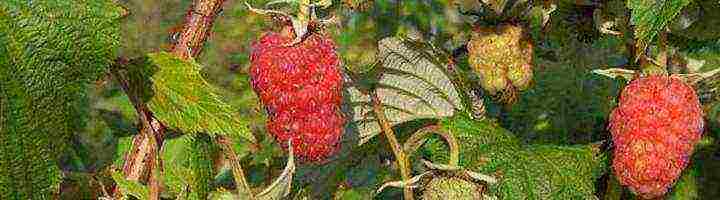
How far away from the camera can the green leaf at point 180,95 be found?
144cm

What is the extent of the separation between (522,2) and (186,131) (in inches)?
26.7

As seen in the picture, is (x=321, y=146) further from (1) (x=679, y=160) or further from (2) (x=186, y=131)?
(1) (x=679, y=160)

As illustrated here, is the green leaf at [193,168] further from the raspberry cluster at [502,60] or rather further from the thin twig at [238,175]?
the raspberry cluster at [502,60]

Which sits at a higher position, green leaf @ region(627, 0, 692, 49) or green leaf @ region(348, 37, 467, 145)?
green leaf @ region(627, 0, 692, 49)

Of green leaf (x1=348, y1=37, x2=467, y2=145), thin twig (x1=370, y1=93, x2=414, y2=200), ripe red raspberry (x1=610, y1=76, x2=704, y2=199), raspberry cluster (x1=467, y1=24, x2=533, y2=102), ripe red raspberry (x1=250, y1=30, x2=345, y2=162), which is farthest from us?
green leaf (x1=348, y1=37, x2=467, y2=145)

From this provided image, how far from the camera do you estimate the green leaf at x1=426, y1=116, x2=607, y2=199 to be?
63.6 inches

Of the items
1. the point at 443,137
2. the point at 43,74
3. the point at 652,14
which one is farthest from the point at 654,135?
the point at 43,74

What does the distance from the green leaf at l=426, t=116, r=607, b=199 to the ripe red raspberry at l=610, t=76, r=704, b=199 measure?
132 millimetres

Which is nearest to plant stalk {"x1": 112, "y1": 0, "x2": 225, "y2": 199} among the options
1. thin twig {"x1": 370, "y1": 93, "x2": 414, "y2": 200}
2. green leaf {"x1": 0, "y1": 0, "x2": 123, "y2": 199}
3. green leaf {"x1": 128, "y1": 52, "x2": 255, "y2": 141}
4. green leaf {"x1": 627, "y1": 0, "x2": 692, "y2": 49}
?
green leaf {"x1": 128, "y1": 52, "x2": 255, "y2": 141}

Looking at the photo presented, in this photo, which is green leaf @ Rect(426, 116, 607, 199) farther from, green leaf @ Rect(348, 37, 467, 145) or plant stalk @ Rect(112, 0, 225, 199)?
plant stalk @ Rect(112, 0, 225, 199)

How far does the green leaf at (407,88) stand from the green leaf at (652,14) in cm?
51

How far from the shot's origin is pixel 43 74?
120 cm

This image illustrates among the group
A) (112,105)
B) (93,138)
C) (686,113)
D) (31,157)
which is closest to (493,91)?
(686,113)

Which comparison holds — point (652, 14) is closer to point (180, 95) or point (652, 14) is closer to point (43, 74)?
point (180, 95)
